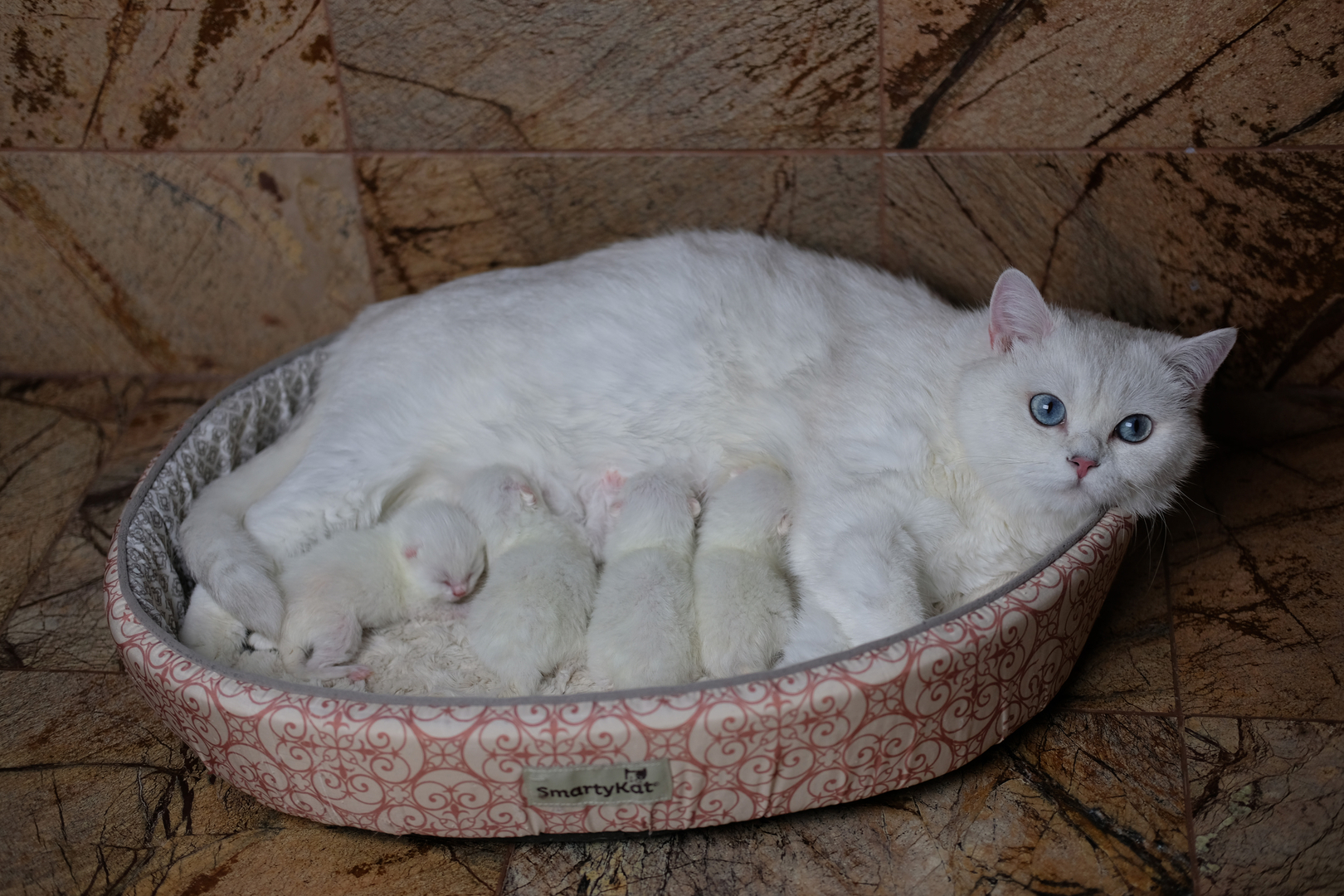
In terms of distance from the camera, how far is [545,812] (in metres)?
1.82

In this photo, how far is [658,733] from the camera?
1.73 meters

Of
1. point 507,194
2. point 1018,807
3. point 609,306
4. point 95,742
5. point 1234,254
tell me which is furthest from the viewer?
point 507,194

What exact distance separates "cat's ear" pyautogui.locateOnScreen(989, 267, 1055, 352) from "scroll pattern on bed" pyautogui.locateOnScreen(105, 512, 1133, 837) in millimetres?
362

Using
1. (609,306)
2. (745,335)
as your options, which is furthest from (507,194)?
(745,335)

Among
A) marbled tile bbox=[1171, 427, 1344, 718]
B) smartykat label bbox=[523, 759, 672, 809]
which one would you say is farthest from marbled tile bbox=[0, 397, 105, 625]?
marbled tile bbox=[1171, 427, 1344, 718]

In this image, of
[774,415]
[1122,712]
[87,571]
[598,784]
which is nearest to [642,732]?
[598,784]

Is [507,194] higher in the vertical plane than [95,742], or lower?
higher

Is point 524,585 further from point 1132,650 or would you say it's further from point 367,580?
point 1132,650

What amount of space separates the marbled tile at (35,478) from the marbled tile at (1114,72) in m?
2.14

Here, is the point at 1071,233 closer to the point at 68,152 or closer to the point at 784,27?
the point at 784,27

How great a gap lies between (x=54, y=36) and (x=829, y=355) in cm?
191

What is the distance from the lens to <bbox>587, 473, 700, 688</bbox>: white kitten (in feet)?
6.47

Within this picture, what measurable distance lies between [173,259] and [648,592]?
1.71 metres

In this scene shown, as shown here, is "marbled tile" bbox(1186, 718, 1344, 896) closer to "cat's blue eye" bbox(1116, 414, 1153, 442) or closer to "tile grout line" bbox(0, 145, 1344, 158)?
"cat's blue eye" bbox(1116, 414, 1153, 442)
